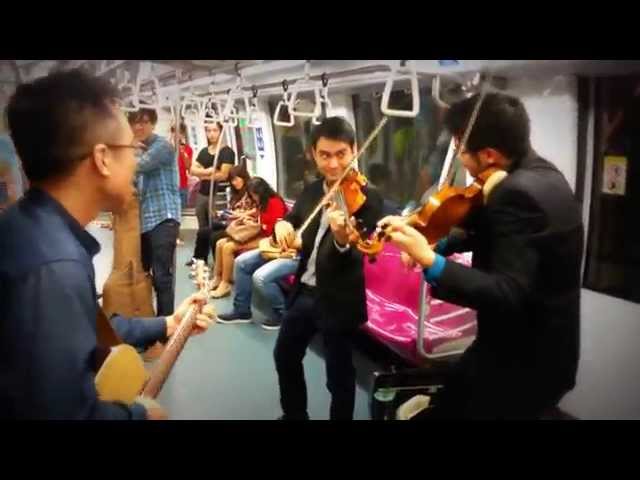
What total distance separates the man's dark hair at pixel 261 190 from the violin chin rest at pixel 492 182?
0.66 meters

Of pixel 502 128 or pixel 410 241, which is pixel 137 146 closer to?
pixel 410 241

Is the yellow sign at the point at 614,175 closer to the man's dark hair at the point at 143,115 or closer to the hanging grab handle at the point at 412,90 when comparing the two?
the hanging grab handle at the point at 412,90

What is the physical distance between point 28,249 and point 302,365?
0.90 metres

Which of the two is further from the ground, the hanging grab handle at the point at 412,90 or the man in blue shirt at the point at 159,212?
the hanging grab handle at the point at 412,90

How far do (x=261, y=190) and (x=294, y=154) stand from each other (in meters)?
0.17

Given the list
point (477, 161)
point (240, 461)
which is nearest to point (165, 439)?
point (240, 461)

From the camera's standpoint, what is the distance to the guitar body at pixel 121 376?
1.44 m

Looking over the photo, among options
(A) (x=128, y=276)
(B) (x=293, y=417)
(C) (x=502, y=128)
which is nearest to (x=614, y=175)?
(C) (x=502, y=128)

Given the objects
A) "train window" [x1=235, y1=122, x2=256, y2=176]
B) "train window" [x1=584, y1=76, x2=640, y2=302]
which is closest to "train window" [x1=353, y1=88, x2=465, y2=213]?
"train window" [x1=235, y1=122, x2=256, y2=176]

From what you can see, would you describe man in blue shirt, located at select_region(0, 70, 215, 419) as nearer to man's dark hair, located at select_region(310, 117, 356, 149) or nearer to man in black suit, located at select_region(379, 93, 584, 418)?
man's dark hair, located at select_region(310, 117, 356, 149)

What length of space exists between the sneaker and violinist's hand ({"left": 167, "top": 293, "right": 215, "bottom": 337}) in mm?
181

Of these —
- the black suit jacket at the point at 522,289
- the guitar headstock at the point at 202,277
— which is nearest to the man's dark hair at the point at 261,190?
the guitar headstock at the point at 202,277
